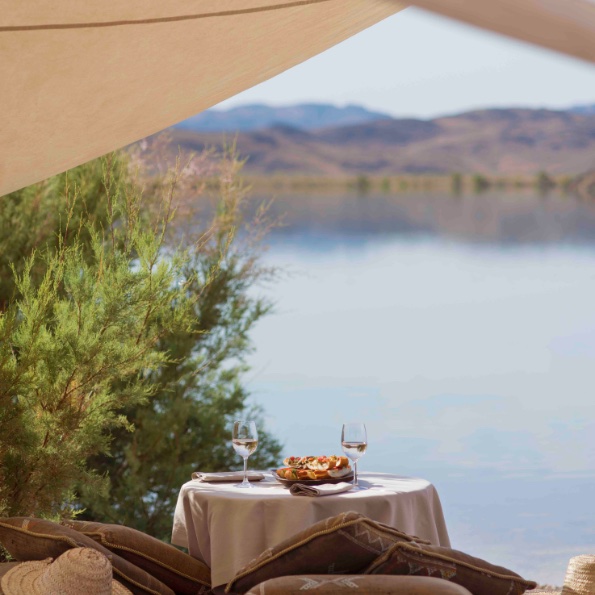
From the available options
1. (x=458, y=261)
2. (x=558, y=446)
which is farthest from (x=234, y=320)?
(x=458, y=261)

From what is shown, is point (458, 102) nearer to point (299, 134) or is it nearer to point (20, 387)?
point (299, 134)

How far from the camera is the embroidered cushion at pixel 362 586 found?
1993mm

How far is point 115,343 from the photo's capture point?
3.75m

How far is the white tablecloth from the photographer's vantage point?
2910mm

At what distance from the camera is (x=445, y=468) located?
10.1 meters

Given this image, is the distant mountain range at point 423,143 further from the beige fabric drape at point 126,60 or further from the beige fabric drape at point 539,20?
the beige fabric drape at point 539,20

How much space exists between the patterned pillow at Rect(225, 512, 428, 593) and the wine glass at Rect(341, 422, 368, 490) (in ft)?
2.96

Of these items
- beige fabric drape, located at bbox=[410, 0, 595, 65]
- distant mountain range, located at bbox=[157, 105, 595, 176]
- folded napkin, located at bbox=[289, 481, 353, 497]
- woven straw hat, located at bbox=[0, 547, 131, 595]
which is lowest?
woven straw hat, located at bbox=[0, 547, 131, 595]

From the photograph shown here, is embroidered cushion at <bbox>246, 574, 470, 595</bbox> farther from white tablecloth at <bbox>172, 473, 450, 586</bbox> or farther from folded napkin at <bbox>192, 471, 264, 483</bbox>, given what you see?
folded napkin at <bbox>192, 471, 264, 483</bbox>

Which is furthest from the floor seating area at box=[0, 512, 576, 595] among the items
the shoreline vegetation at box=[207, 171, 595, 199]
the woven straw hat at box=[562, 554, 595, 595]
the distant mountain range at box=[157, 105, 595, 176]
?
the distant mountain range at box=[157, 105, 595, 176]

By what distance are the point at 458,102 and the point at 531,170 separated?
6.34m

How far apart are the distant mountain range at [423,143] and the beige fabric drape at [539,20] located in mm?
16580

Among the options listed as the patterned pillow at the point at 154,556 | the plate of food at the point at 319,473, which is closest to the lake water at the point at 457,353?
the plate of food at the point at 319,473

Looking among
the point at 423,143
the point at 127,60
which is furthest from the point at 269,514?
the point at 423,143
